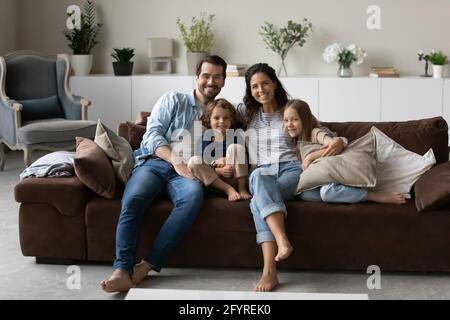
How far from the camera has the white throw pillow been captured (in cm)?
359

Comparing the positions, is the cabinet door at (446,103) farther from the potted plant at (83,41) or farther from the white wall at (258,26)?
the potted plant at (83,41)

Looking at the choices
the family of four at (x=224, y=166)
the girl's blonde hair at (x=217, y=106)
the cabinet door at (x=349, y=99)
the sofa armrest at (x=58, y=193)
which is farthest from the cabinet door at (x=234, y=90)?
the sofa armrest at (x=58, y=193)

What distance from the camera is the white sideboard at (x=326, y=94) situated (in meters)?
6.42

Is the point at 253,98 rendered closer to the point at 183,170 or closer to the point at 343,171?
the point at 183,170

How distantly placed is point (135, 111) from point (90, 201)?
11.2ft

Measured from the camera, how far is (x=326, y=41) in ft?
22.5

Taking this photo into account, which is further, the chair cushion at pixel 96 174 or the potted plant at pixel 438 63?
the potted plant at pixel 438 63

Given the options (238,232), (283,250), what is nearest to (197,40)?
(238,232)

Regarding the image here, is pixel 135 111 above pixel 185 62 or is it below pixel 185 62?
below

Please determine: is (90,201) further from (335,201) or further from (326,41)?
(326,41)

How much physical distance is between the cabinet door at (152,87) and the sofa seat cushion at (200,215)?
3.37 metres

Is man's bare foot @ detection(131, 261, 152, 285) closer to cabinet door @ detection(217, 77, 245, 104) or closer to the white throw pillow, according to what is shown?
the white throw pillow
